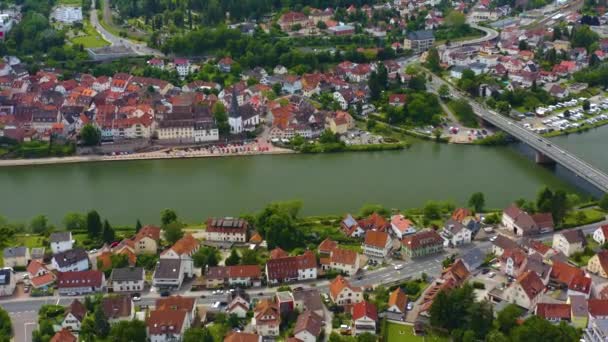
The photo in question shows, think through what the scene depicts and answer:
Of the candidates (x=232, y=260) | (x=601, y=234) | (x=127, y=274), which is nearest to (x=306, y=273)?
(x=232, y=260)

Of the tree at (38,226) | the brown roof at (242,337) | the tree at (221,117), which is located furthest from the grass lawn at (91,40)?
the brown roof at (242,337)

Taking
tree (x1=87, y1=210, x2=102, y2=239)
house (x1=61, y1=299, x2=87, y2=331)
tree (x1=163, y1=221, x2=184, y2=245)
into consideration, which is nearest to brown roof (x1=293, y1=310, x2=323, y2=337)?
house (x1=61, y1=299, x2=87, y2=331)

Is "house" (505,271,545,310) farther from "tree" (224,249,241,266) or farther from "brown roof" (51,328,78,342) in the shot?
"brown roof" (51,328,78,342)

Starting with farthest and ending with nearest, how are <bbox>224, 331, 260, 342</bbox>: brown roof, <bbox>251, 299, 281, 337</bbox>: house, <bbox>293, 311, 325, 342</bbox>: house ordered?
<bbox>251, 299, 281, 337</bbox>: house, <bbox>293, 311, 325, 342</bbox>: house, <bbox>224, 331, 260, 342</bbox>: brown roof

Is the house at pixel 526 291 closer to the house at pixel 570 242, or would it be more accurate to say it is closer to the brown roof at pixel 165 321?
the house at pixel 570 242

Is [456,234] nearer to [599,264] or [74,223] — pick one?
[599,264]
